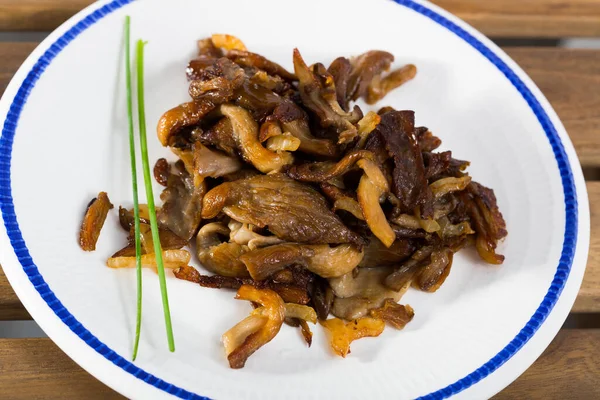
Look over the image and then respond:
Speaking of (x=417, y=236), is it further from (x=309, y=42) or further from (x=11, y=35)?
(x=11, y=35)

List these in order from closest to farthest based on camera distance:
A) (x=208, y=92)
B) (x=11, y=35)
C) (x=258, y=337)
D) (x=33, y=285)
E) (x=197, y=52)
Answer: (x=33, y=285) → (x=258, y=337) → (x=208, y=92) → (x=197, y=52) → (x=11, y=35)

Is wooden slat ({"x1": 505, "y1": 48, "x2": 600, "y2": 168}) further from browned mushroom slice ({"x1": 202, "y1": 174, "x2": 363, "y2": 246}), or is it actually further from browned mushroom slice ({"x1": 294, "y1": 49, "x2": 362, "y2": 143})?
browned mushroom slice ({"x1": 202, "y1": 174, "x2": 363, "y2": 246})

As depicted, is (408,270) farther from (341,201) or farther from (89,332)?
(89,332)

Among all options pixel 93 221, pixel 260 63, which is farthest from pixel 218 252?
pixel 260 63

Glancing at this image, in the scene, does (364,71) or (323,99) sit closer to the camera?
(323,99)

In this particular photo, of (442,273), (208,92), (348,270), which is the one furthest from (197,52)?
(442,273)
